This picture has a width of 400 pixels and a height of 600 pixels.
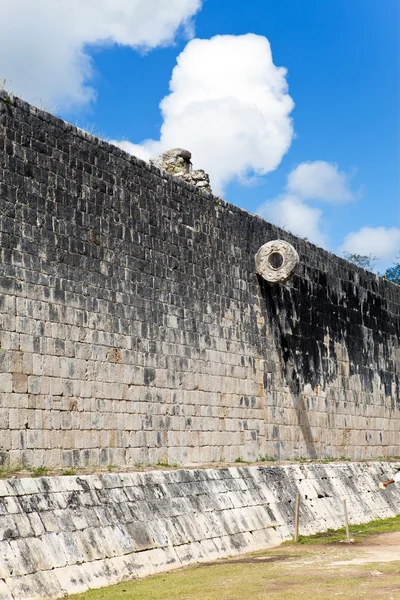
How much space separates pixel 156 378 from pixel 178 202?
280cm

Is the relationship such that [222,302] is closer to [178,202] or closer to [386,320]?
[178,202]

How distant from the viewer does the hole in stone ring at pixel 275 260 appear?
1716 cm

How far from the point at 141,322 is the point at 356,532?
451 cm

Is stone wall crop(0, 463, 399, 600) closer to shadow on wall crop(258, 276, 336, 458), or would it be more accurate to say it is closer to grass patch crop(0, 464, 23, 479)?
grass patch crop(0, 464, 23, 479)

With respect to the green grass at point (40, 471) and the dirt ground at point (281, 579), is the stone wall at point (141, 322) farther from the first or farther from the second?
the dirt ground at point (281, 579)

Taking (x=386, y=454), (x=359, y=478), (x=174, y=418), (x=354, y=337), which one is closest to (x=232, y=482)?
(x=174, y=418)

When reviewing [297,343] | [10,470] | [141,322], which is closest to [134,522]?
[10,470]

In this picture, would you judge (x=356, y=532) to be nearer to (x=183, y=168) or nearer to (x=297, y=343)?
(x=297, y=343)

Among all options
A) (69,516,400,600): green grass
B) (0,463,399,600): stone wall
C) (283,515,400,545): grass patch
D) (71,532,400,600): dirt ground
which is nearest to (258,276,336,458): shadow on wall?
(283,515,400,545): grass patch

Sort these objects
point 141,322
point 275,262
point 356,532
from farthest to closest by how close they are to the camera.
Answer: point 275,262
point 356,532
point 141,322

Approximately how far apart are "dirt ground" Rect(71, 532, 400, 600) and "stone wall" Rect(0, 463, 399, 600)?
247mm

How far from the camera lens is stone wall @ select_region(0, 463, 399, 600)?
8.67 metres

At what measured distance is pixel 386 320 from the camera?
77.4 ft

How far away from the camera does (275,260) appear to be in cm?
1720
